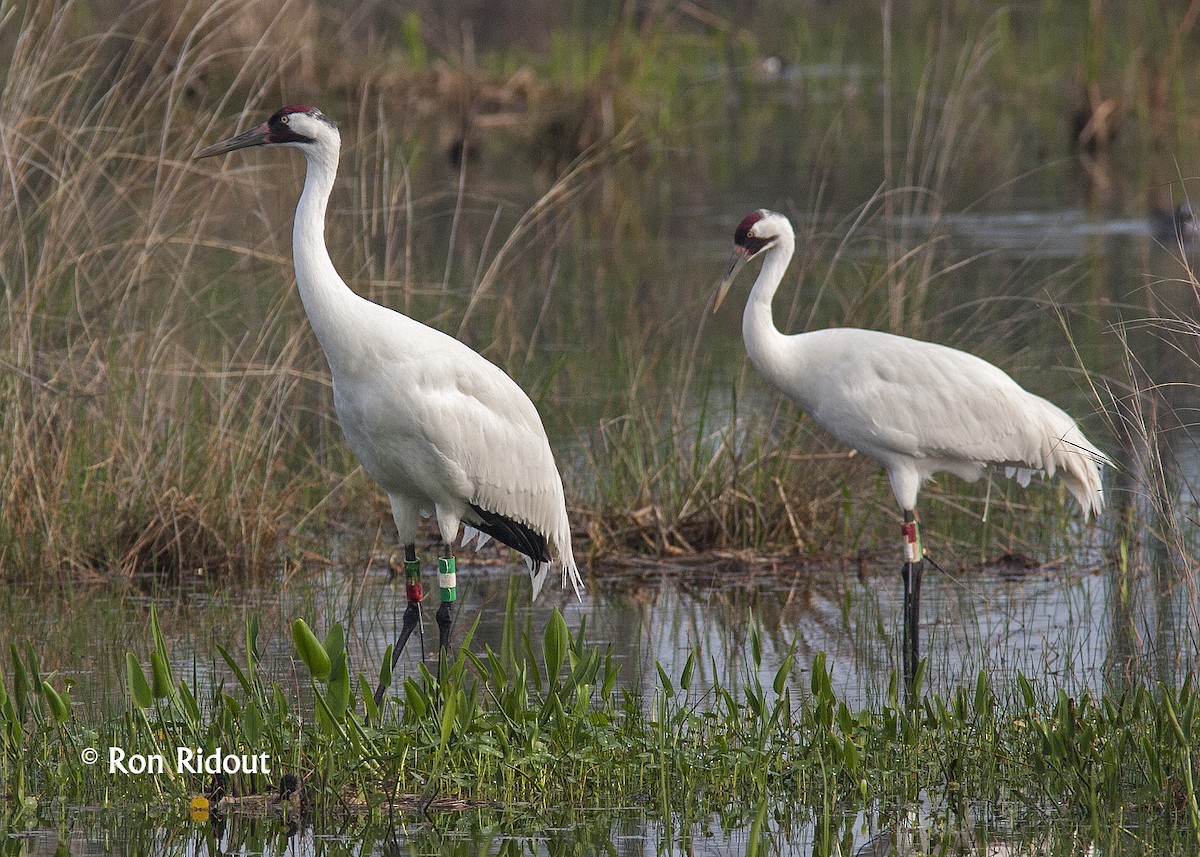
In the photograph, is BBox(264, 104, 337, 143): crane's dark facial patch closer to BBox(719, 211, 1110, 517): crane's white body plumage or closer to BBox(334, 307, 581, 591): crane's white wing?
BBox(334, 307, 581, 591): crane's white wing

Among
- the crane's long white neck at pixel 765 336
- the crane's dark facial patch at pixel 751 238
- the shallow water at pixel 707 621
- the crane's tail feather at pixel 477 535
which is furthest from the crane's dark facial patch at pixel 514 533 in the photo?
the crane's dark facial patch at pixel 751 238

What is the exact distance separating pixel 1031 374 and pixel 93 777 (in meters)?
6.27

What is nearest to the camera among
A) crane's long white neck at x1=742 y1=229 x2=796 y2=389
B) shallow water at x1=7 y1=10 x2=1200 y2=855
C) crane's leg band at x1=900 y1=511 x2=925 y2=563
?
shallow water at x1=7 y1=10 x2=1200 y2=855

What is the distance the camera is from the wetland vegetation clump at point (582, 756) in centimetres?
504

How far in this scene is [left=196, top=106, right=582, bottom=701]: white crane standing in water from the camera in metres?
6.15

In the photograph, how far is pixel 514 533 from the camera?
6.86m

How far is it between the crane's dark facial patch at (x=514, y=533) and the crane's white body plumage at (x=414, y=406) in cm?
2

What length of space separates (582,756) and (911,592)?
2500mm

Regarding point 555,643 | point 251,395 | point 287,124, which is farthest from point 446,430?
point 251,395

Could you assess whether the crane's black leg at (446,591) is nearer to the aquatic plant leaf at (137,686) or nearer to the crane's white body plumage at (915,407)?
the aquatic plant leaf at (137,686)

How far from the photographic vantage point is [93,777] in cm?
520

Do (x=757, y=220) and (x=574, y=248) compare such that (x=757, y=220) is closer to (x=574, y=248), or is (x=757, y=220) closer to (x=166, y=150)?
(x=166, y=150)

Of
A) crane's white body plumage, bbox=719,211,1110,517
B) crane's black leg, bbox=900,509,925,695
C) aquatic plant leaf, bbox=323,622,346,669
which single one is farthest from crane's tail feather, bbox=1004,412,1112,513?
aquatic plant leaf, bbox=323,622,346,669

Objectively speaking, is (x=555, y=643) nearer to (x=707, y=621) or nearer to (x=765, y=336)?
(x=707, y=621)
